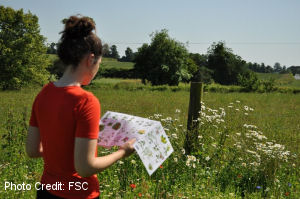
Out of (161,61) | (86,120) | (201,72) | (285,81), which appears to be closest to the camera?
(86,120)

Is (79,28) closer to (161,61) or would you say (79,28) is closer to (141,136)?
(141,136)

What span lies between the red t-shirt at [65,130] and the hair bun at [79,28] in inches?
11.4

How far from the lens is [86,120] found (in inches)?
59.1

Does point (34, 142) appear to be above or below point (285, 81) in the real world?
below

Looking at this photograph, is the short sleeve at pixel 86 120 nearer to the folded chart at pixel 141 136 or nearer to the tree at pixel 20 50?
the folded chart at pixel 141 136

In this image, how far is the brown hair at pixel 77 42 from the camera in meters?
1.60

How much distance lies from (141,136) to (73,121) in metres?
0.46

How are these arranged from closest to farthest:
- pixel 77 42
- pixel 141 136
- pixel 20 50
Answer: pixel 77 42 < pixel 141 136 < pixel 20 50

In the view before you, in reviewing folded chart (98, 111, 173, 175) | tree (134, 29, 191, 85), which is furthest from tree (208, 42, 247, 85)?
folded chart (98, 111, 173, 175)

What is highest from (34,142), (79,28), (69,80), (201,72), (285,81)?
(201,72)

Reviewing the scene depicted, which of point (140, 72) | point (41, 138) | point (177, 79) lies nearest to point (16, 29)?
point (140, 72)

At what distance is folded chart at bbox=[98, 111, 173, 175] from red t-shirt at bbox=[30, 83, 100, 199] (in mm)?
330

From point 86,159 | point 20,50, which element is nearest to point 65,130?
point 86,159

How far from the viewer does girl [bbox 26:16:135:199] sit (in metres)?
1.52
